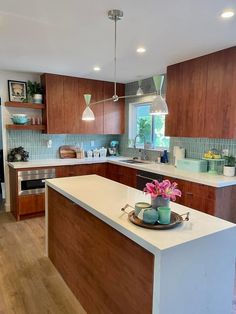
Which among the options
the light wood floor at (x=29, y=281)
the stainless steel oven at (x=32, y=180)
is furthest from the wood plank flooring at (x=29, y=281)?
the stainless steel oven at (x=32, y=180)

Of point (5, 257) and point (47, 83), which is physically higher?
point (47, 83)

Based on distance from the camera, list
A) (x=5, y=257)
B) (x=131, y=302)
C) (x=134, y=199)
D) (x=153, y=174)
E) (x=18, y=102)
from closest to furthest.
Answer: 1. (x=131, y=302)
2. (x=134, y=199)
3. (x=5, y=257)
4. (x=153, y=174)
5. (x=18, y=102)

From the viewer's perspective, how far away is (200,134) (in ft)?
10.6

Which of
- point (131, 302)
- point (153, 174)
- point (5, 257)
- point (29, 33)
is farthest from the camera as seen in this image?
point (153, 174)

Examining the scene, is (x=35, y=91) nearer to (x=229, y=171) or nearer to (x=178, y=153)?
(x=178, y=153)

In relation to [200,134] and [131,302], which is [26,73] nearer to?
[200,134]

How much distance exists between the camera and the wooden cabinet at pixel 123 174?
411cm

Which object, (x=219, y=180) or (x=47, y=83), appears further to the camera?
(x=47, y=83)

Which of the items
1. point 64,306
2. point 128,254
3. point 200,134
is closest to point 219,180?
point 200,134

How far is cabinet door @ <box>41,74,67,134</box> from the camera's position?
4.23 m

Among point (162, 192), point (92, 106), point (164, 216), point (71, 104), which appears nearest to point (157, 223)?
point (164, 216)

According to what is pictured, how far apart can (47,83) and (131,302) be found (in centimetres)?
372

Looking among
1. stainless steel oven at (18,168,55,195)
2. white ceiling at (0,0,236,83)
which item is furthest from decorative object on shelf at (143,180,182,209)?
stainless steel oven at (18,168,55,195)

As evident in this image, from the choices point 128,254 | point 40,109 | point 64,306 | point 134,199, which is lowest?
point 64,306
